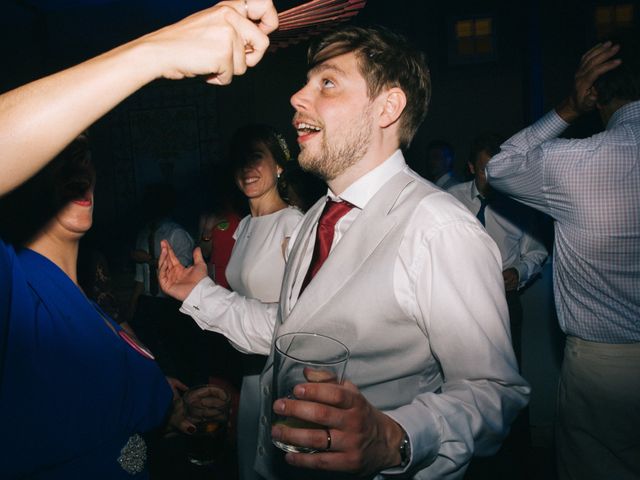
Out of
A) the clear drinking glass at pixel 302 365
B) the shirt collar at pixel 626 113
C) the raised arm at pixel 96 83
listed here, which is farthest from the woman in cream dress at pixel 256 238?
the raised arm at pixel 96 83

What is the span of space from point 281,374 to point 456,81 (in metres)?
7.58

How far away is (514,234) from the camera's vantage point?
3.71m

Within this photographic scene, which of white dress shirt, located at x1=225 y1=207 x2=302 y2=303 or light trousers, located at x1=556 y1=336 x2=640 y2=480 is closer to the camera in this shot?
light trousers, located at x1=556 y1=336 x2=640 y2=480

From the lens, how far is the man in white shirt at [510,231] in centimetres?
349

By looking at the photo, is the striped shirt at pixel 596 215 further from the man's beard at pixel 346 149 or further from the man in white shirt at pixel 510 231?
the man in white shirt at pixel 510 231

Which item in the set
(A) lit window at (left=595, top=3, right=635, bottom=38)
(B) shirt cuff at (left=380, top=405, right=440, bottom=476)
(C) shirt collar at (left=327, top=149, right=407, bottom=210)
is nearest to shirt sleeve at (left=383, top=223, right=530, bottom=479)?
(B) shirt cuff at (left=380, top=405, right=440, bottom=476)

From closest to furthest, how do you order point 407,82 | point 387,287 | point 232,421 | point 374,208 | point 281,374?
1. point 281,374
2. point 387,287
3. point 374,208
4. point 407,82
5. point 232,421

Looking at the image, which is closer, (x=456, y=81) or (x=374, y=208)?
(x=374, y=208)

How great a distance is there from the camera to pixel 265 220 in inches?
113

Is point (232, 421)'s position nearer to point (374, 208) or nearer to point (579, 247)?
point (374, 208)

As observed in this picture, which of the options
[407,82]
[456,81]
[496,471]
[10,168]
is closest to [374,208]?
[407,82]

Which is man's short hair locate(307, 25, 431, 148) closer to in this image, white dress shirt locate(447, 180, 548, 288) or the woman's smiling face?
the woman's smiling face

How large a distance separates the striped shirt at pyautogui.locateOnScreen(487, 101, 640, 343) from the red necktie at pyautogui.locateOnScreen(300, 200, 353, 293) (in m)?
1.05

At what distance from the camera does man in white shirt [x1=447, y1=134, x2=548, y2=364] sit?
3.49 metres
